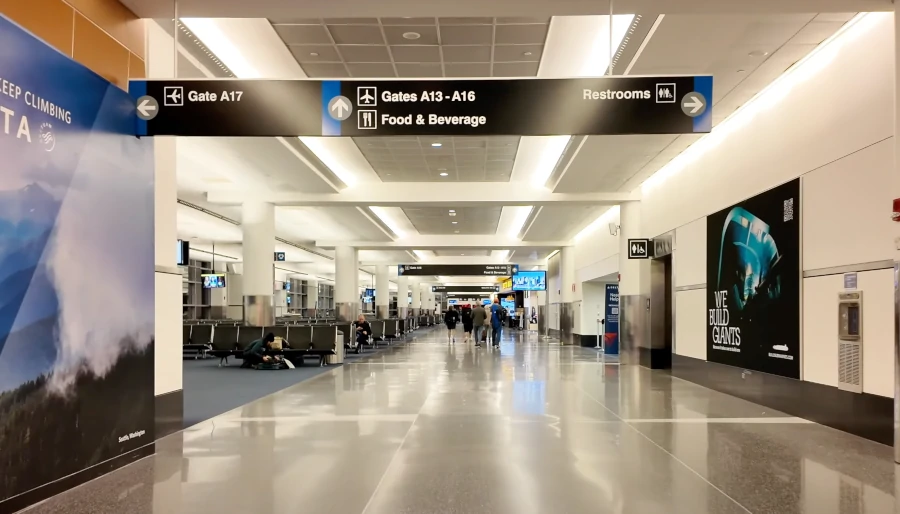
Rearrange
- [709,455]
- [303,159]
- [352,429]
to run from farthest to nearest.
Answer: [303,159] < [352,429] < [709,455]

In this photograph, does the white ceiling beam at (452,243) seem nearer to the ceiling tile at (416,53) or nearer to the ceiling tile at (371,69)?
the ceiling tile at (371,69)

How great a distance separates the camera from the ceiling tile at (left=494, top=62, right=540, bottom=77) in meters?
9.42

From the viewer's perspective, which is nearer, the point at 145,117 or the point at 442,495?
the point at 442,495

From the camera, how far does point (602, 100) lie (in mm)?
5906

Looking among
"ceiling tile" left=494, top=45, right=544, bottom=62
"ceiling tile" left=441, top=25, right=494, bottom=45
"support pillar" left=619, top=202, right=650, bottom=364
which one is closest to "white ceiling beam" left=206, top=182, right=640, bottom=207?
"support pillar" left=619, top=202, right=650, bottom=364

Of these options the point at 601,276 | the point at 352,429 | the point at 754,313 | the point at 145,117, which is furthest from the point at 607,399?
the point at 601,276

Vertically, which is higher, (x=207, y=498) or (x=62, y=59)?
(x=62, y=59)

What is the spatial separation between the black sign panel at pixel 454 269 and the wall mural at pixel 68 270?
102 feet

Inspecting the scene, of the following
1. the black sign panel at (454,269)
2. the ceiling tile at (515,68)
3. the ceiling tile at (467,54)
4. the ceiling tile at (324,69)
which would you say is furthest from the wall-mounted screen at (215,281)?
the ceiling tile at (467,54)

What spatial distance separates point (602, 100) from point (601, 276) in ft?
55.5

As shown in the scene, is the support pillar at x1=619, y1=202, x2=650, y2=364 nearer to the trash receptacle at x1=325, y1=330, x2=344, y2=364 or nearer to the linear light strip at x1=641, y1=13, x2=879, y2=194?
the linear light strip at x1=641, y1=13, x2=879, y2=194

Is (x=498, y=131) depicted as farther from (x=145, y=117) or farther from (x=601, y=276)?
(x=601, y=276)

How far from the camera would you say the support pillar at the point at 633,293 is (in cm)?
1638

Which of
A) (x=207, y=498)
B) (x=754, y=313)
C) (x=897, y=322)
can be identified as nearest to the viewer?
(x=207, y=498)
